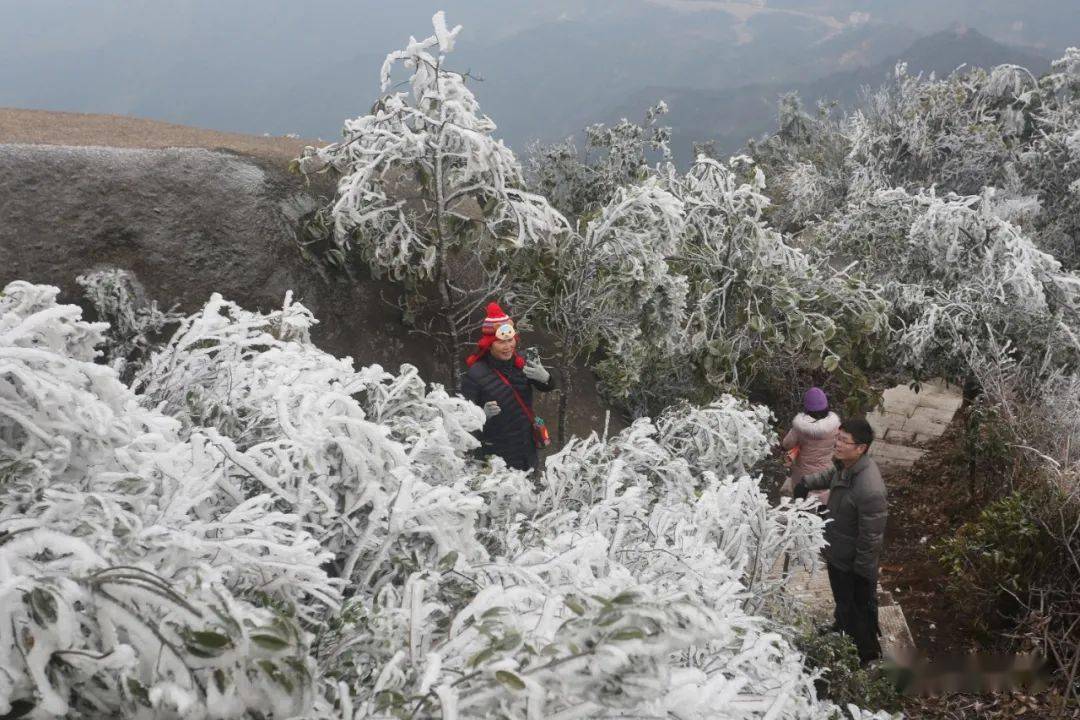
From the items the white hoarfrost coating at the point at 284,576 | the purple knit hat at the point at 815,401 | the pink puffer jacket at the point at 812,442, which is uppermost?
the white hoarfrost coating at the point at 284,576

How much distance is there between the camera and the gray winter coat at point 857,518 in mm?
4598

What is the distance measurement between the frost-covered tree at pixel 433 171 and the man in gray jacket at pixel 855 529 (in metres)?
3.10

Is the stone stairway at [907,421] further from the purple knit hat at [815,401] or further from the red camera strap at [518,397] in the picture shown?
the red camera strap at [518,397]

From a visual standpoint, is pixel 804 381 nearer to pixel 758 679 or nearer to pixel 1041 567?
pixel 1041 567

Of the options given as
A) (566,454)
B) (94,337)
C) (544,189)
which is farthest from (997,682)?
(544,189)

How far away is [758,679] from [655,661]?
5.66ft

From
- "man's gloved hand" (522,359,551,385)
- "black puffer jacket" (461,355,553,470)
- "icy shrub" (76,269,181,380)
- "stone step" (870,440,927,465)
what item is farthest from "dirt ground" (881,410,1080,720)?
"icy shrub" (76,269,181,380)

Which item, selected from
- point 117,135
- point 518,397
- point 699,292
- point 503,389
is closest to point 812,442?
point 699,292

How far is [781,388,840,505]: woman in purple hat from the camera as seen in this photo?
6070 mm

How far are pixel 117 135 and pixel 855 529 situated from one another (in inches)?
420

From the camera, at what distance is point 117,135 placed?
33.9ft

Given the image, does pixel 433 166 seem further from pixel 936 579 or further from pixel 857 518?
pixel 936 579

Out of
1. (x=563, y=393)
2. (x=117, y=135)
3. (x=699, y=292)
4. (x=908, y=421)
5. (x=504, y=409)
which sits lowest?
(x=908, y=421)

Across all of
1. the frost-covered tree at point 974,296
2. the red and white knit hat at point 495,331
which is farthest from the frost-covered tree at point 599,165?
the red and white knit hat at point 495,331
